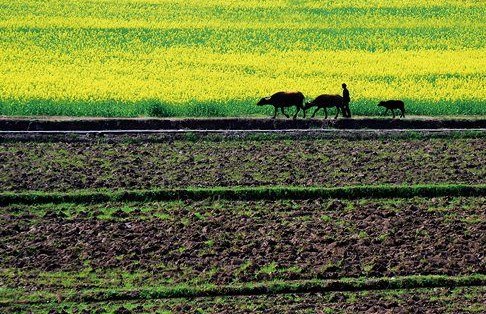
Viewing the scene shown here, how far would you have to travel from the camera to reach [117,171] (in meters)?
17.3

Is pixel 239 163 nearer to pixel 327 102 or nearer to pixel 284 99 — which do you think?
pixel 284 99

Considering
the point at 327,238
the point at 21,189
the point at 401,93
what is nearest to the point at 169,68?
the point at 401,93

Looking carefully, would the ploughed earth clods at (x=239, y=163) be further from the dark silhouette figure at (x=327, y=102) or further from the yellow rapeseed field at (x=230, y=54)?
the yellow rapeseed field at (x=230, y=54)

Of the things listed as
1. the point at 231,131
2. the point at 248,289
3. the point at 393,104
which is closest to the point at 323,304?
the point at 248,289

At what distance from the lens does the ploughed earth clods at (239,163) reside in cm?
1692

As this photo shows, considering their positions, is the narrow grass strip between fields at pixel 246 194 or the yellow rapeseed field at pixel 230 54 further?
the yellow rapeseed field at pixel 230 54

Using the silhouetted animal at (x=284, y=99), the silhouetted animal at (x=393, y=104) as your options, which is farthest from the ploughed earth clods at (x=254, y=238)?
the silhouetted animal at (x=393, y=104)

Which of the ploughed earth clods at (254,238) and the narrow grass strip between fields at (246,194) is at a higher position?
the narrow grass strip between fields at (246,194)

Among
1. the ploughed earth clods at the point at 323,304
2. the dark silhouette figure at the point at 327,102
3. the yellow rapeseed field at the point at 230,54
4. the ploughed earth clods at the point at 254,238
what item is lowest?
the ploughed earth clods at the point at 323,304

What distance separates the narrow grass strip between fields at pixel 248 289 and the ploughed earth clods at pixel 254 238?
0.27 metres

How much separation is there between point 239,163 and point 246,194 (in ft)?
5.40

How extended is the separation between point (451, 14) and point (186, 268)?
73.5 ft

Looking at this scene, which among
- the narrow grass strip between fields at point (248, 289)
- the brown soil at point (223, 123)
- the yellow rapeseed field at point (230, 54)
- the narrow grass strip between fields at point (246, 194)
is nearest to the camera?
the narrow grass strip between fields at point (248, 289)

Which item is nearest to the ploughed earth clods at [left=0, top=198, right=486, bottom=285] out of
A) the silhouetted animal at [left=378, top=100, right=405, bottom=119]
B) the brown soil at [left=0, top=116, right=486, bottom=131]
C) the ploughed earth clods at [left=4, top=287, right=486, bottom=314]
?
the ploughed earth clods at [left=4, top=287, right=486, bottom=314]
